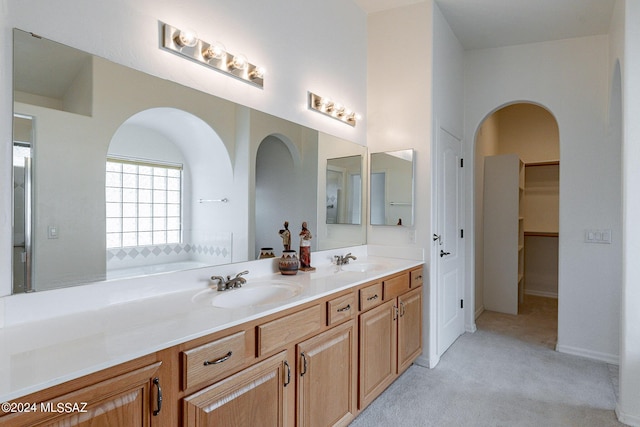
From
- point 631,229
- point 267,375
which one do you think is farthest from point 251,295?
point 631,229

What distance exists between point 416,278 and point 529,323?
214cm

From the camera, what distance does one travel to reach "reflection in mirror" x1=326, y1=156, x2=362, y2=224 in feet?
9.28

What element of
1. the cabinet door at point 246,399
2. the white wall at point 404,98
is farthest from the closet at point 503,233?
the cabinet door at point 246,399

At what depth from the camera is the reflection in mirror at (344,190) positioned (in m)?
2.83

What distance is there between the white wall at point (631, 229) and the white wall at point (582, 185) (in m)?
1.15

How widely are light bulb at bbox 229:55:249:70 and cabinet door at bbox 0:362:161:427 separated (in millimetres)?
1533

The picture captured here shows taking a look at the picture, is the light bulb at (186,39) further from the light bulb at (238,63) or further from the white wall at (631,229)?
the white wall at (631,229)

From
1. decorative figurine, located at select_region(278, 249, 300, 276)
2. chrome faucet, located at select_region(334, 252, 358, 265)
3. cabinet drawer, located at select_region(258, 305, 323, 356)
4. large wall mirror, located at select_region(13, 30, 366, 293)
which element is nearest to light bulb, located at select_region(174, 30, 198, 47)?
large wall mirror, located at select_region(13, 30, 366, 293)

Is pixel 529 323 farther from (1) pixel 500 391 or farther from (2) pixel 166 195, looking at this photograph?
(2) pixel 166 195

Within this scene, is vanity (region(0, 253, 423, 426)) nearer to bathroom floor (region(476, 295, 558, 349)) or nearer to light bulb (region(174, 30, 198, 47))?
light bulb (region(174, 30, 198, 47))

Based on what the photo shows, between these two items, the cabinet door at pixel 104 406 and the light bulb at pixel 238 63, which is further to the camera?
the light bulb at pixel 238 63

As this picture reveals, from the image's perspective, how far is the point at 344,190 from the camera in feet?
9.77

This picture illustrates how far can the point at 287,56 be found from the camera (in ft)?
7.80

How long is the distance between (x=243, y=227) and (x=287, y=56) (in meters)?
1.19
